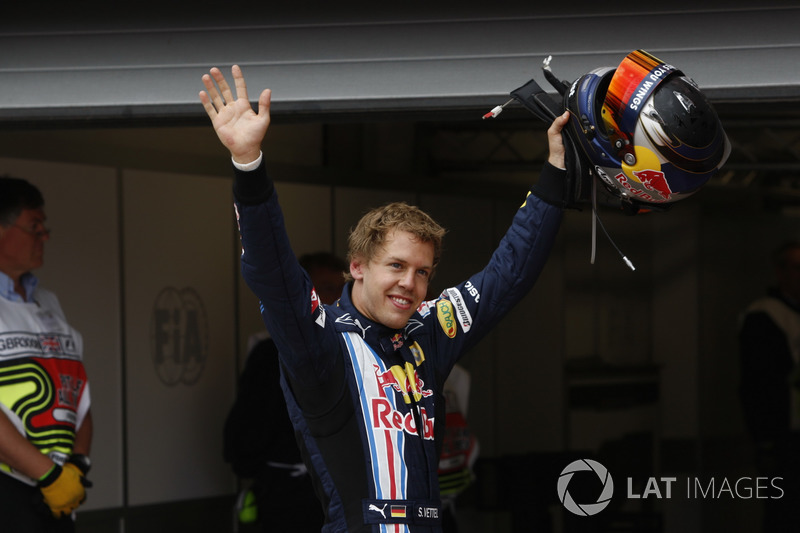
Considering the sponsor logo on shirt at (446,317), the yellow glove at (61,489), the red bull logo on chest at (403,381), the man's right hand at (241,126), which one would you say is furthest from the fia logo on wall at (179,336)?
the man's right hand at (241,126)

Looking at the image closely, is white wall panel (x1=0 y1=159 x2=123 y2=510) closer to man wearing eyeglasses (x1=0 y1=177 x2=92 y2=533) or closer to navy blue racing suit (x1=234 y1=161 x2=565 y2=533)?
A: man wearing eyeglasses (x1=0 y1=177 x2=92 y2=533)

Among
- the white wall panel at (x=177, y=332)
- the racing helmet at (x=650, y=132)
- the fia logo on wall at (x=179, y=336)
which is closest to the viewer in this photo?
the racing helmet at (x=650, y=132)

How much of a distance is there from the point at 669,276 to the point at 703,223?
0.97 meters

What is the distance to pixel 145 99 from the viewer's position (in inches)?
116

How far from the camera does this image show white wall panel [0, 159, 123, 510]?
4.84m

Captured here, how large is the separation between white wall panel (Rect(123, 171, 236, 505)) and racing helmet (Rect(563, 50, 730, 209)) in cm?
341

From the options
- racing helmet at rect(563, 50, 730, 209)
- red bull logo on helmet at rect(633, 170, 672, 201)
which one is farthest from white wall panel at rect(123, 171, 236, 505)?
red bull logo on helmet at rect(633, 170, 672, 201)

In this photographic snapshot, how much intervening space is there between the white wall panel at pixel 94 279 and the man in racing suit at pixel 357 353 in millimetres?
2816

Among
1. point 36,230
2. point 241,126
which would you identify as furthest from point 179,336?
point 241,126

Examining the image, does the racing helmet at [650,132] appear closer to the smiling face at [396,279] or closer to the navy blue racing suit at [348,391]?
the smiling face at [396,279]

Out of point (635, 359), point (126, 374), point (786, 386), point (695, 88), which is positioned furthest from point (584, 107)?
point (635, 359)

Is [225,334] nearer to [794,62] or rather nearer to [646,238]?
[794,62]

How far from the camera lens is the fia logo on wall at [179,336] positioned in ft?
17.3

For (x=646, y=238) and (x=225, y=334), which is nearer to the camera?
(x=225, y=334)
